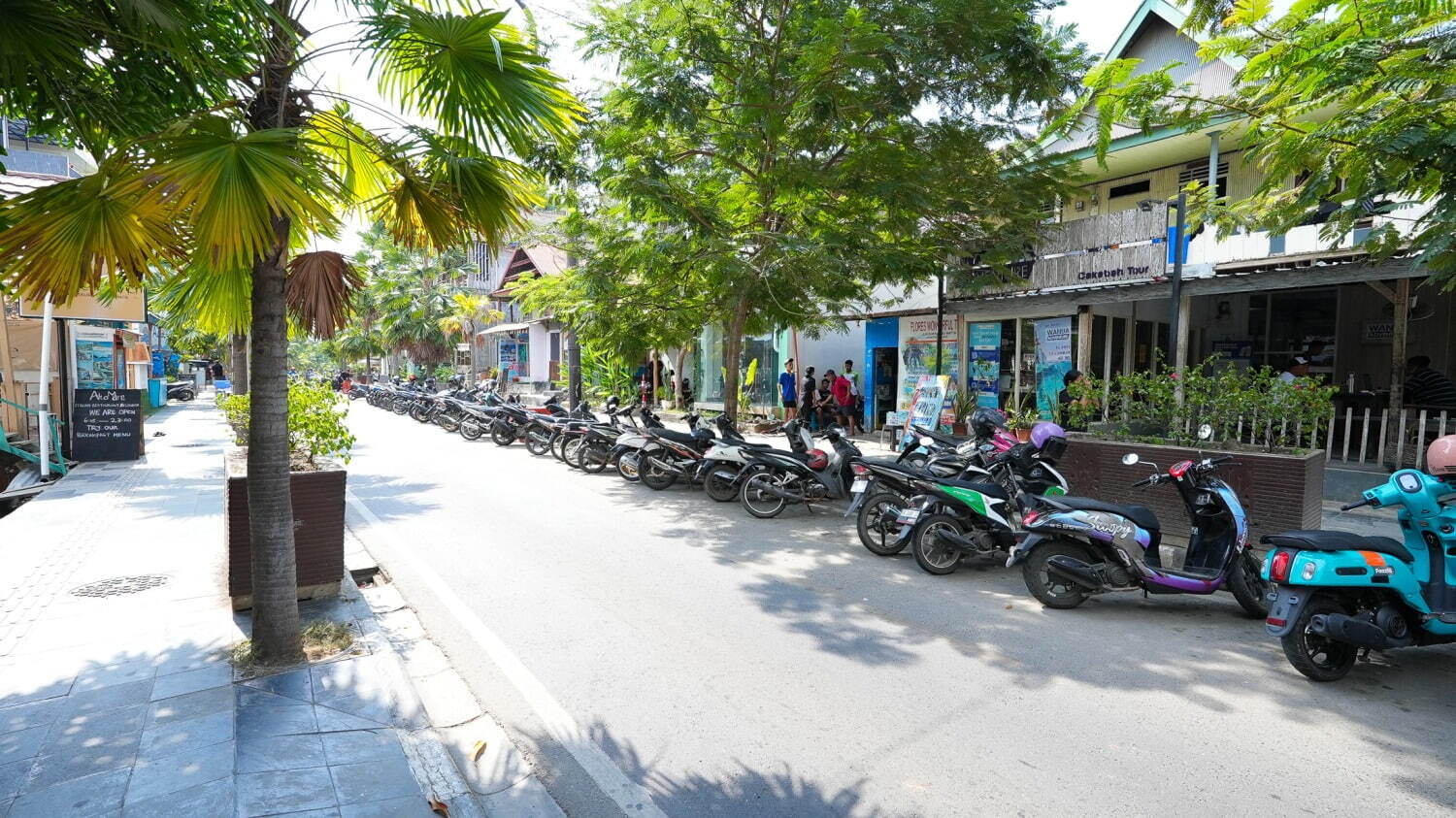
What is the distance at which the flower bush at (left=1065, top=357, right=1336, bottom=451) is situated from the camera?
7.57 meters

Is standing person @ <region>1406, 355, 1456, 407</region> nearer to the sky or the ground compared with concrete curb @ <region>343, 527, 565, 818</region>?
nearer to the sky

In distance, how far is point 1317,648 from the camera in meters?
4.38

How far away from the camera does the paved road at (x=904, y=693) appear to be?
3295 mm

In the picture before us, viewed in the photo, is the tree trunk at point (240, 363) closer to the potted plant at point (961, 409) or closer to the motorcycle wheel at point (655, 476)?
the motorcycle wheel at point (655, 476)

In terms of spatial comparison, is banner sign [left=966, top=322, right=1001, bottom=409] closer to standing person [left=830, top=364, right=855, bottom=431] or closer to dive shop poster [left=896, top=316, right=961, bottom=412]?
dive shop poster [left=896, top=316, right=961, bottom=412]

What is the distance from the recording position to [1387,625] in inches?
166

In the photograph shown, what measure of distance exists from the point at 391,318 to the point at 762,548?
3505 cm

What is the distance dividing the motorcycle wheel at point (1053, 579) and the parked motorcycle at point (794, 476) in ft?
10.8

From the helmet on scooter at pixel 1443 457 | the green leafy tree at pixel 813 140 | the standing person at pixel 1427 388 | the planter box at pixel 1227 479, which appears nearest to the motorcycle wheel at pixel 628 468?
the green leafy tree at pixel 813 140

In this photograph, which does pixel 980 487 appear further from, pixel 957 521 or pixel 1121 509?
pixel 1121 509

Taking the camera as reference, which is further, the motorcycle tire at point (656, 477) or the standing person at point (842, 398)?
the standing person at point (842, 398)

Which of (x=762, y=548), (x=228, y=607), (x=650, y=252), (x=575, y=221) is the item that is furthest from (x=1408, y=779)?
(x=575, y=221)

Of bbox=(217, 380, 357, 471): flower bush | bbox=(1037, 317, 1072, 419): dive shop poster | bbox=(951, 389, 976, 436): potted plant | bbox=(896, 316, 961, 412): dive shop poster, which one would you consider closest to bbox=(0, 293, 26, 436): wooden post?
bbox=(217, 380, 357, 471): flower bush

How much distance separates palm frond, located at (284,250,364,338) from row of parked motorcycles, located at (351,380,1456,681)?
15.1 ft
